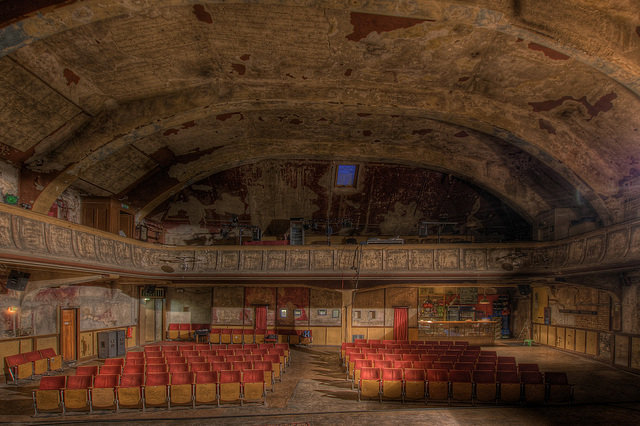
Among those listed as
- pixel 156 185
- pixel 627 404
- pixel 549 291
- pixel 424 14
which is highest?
pixel 424 14

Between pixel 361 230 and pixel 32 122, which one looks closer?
pixel 32 122

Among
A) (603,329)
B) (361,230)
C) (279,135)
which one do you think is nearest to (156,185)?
(279,135)

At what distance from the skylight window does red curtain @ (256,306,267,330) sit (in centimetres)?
766

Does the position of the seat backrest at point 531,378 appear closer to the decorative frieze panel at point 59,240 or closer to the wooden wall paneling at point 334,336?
the wooden wall paneling at point 334,336

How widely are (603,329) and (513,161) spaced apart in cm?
756

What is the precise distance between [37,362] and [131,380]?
4969 mm

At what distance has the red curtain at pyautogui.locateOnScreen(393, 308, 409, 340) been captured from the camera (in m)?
20.1

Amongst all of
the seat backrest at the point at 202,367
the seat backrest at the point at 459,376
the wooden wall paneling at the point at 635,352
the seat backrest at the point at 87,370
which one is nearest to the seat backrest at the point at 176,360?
the seat backrest at the point at 202,367

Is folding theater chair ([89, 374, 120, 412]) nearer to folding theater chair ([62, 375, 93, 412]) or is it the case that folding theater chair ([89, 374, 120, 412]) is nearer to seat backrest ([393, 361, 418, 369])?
folding theater chair ([62, 375, 93, 412])

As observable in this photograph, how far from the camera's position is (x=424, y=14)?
29.6 ft

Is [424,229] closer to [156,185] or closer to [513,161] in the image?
[513,161]

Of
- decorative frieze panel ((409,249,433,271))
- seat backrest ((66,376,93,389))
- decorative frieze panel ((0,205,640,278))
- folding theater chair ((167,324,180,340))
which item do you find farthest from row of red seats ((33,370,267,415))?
folding theater chair ((167,324,180,340))

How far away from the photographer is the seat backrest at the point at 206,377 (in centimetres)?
979

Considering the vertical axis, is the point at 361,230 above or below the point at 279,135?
below
